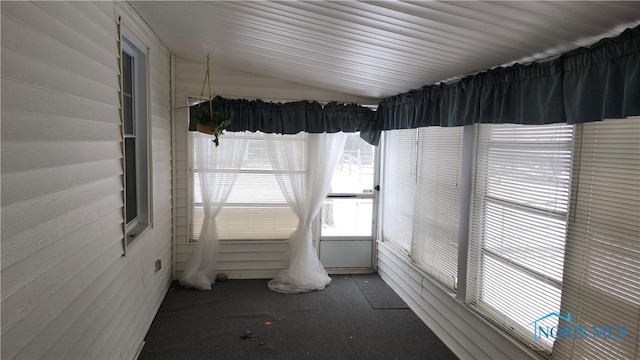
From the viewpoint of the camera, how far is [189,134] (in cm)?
420

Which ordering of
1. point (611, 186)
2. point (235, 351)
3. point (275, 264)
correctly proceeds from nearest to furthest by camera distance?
point (611, 186)
point (235, 351)
point (275, 264)

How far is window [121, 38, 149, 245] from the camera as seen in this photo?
2.86 metres

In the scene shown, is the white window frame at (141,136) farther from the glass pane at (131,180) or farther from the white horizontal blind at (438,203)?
the white horizontal blind at (438,203)

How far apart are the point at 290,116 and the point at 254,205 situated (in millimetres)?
1139

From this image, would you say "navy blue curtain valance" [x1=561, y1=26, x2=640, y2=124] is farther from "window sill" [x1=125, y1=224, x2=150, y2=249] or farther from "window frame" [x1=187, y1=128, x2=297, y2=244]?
"window frame" [x1=187, y1=128, x2=297, y2=244]

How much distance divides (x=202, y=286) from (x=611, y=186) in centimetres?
369

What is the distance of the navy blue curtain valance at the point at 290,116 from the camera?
162 inches

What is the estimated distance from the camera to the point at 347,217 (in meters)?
4.70

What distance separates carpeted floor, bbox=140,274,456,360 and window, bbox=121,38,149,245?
995 millimetres

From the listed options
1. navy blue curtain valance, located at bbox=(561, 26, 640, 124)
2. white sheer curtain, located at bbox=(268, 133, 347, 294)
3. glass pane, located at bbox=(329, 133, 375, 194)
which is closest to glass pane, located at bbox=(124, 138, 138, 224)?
white sheer curtain, located at bbox=(268, 133, 347, 294)

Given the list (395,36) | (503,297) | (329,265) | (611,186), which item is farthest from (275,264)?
(611,186)

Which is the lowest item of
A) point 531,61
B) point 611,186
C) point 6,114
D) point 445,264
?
point 445,264

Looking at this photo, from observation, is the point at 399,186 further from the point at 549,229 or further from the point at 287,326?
the point at 549,229

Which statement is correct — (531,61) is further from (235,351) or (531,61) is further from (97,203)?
(235,351)
